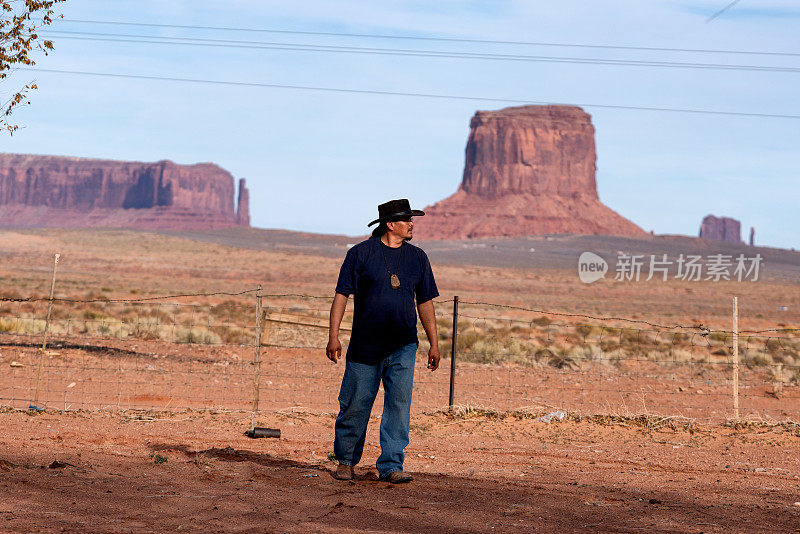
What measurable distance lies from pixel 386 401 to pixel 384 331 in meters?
0.57

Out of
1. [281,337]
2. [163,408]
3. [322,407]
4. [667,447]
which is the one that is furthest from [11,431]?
[281,337]

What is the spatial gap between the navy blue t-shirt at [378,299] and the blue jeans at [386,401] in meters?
0.09

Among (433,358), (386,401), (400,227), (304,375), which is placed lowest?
(304,375)

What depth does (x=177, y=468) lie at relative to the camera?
7441mm

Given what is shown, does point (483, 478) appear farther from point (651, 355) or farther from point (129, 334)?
point (651, 355)

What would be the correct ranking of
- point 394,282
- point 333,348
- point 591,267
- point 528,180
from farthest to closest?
1. point 528,180
2. point 591,267
3. point 394,282
4. point 333,348

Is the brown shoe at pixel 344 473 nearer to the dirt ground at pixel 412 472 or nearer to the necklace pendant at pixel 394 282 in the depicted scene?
the dirt ground at pixel 412 472

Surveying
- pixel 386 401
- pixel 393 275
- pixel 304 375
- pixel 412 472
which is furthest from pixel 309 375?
pixel 393 275

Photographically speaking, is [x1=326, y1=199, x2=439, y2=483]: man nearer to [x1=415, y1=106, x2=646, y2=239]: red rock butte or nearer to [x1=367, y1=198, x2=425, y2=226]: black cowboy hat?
[x1=367, y1=198, x2=425, y2=226]: black cowboy hat

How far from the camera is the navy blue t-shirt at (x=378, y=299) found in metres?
6.79

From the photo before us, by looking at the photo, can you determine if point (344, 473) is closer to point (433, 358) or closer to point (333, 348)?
point (333, 348)

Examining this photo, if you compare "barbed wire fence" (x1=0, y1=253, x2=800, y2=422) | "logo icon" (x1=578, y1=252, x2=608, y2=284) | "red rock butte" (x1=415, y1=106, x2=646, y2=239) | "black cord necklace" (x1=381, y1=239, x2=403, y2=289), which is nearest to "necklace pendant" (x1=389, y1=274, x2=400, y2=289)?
"black cord necklace" (x1=381, y1=239, x2=403, y2=289)

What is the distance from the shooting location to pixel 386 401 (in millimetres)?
6910

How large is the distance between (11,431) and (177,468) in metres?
2.82
